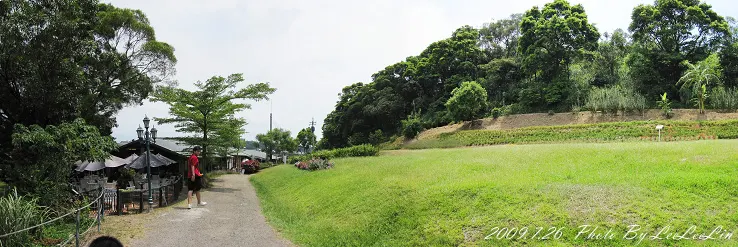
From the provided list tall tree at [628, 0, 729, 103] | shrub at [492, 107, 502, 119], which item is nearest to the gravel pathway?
shrub at [492, 107, 502, 119]

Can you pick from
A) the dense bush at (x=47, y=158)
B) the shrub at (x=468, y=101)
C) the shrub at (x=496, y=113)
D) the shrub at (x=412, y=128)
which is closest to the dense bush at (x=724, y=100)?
the shrub at (x=496, y=113)

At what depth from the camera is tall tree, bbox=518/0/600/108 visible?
35.6 meters

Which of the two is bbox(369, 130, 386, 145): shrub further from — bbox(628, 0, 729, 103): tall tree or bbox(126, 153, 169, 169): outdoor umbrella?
bbox(126, 153, 169, 169): outdoor umbrella

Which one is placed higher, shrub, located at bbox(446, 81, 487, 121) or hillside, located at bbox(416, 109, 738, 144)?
shrub, located at bbox(446, 81, 487, 121)

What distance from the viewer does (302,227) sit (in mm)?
10406

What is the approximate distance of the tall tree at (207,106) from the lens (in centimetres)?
2125

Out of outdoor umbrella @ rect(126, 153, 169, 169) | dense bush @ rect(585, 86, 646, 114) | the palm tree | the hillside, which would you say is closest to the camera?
outdoor umbrella @ rect(126, 153, 169, 169)

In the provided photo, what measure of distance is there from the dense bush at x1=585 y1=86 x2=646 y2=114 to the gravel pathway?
2502 centimetres

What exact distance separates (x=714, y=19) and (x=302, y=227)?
120 feet

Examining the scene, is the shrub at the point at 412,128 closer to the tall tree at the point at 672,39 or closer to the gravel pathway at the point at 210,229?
the tall tree at the point at 672,39

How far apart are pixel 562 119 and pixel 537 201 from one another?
2507 centimetres

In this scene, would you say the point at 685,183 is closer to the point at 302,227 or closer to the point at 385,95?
the point at 302,227

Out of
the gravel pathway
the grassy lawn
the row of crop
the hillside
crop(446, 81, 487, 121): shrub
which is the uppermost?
crop(446, 81, 487, 121): shrub

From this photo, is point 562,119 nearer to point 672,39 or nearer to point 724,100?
point 724,100
